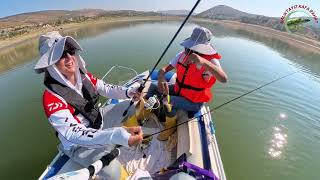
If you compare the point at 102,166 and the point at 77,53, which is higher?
the point at 77,53

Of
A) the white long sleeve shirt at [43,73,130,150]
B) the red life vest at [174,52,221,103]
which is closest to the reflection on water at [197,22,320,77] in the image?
the red life vest at [174,52,221,103]

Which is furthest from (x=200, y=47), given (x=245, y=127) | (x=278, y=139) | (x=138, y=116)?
(x=278, y=139)

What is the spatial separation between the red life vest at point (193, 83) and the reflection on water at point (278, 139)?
255 cm

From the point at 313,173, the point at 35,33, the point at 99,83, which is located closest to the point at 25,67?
the point at 99,83

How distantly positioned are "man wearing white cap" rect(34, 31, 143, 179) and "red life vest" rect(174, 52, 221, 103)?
166cm

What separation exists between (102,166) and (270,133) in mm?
4949

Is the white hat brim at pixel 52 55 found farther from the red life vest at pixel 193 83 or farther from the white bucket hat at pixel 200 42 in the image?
the red life vest at pixel 193 83

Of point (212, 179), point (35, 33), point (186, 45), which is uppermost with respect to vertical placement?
point (186, 45)

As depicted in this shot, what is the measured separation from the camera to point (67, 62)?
9.05 feet

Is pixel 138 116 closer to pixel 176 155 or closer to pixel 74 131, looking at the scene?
pixel 176 155

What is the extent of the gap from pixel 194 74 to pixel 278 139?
3.41 meters

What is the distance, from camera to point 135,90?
3.89 metres

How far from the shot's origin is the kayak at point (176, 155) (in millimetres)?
3156

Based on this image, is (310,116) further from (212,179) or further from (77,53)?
(77,53)
